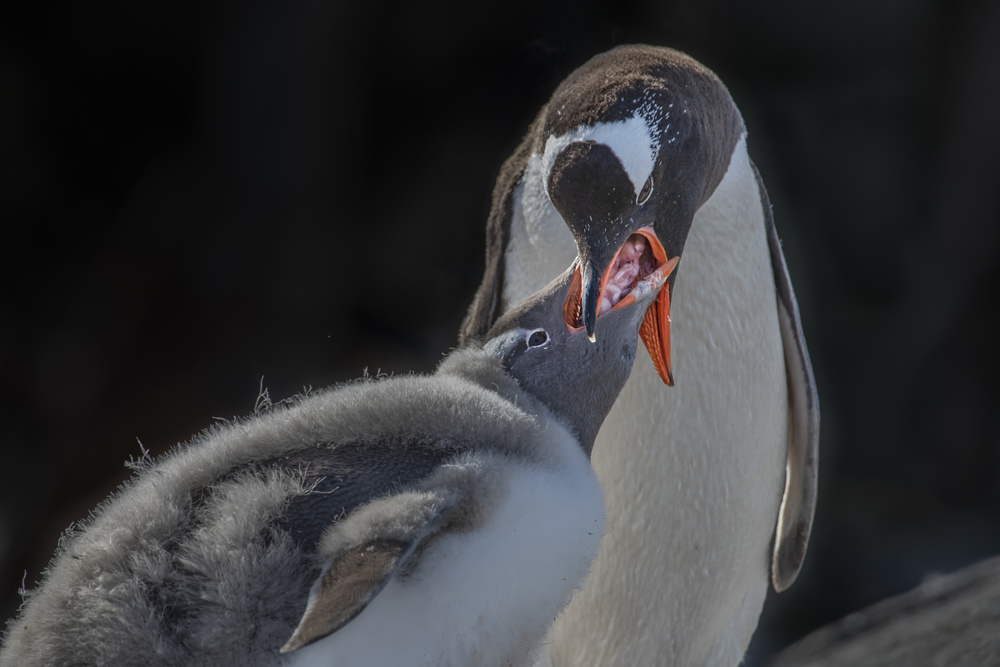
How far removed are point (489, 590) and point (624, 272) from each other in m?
0.47

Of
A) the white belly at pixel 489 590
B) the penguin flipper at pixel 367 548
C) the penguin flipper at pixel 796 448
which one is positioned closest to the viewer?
the penguin flipper at pixel 367 548

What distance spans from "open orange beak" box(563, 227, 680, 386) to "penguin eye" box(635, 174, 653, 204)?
0.04m

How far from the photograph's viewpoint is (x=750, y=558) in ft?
4.94

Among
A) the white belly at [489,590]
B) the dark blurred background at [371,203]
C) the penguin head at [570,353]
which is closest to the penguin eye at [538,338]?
the penguin head at [570,353]

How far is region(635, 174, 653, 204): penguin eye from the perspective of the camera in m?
1.05

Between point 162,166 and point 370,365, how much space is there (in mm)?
626

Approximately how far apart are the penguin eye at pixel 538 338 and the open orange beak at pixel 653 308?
3 centimetres

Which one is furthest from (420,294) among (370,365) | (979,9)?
(979,9)

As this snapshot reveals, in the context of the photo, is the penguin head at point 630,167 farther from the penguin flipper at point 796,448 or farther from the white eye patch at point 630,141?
the penguin flipper at point 796,448

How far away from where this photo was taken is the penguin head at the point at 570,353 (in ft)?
3.42

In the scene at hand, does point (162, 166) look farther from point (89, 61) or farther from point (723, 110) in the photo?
point (723, 110)

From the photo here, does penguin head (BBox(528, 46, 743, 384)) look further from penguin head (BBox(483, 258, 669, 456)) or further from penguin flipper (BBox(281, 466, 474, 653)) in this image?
penguin flipper (BBox(281, 466, 474, 653))

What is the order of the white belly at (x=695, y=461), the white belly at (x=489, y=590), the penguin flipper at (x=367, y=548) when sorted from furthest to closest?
the white belly at (x=695, y=461), the white belly at (x=489, y=590), the penguin flipper at (x=367, y=548)

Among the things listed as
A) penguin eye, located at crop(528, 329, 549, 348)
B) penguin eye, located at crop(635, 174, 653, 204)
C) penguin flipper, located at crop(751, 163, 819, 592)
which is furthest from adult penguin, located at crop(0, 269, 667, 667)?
penguin flipper, located at crop(751, 163, 819, 592)
